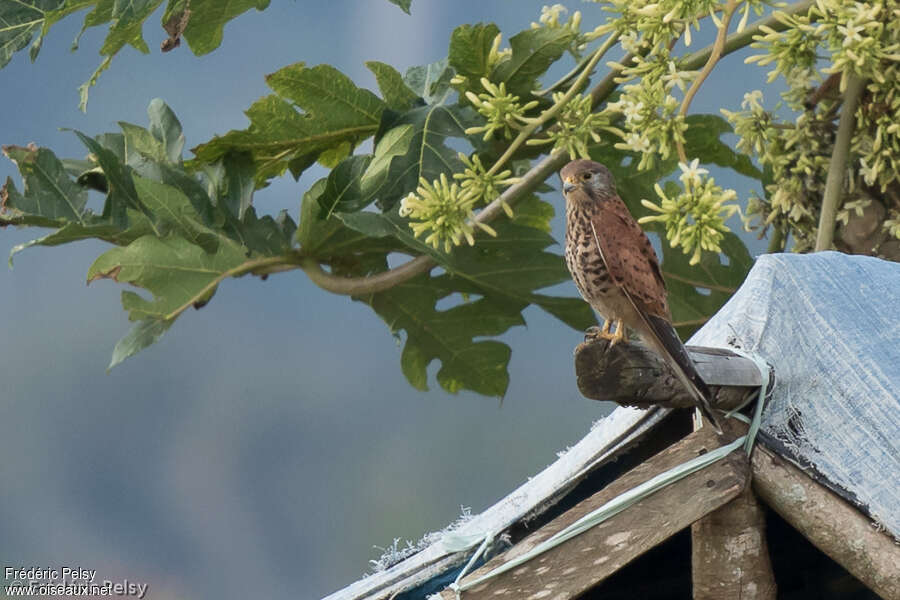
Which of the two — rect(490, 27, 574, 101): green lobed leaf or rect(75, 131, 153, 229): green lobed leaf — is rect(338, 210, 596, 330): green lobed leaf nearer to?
rect(490, 27, 574, 101): green lobed leaf

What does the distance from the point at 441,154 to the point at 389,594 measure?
829mm

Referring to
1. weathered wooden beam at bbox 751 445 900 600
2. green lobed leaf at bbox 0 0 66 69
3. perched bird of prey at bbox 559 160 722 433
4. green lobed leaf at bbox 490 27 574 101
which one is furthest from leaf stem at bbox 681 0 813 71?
green lobed leaf at bbox 0 0 66 69

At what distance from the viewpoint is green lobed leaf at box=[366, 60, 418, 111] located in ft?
6.44

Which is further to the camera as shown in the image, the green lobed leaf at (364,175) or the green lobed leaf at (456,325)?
the green lobed leaf at (456,325)

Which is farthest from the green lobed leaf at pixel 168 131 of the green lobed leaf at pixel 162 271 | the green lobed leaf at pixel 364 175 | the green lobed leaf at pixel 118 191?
the green lobed leaf at pixel 364 175

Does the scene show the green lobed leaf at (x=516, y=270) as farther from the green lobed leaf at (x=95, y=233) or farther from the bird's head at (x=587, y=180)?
the bird's head at (x=587, y=180)

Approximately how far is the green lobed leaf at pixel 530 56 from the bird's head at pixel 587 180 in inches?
31.5

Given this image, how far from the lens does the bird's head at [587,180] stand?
1093 millimetres

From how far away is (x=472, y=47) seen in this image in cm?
185

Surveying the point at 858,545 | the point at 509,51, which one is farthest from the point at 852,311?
the point at 509,51

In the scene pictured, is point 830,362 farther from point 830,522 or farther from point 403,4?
point 403,4

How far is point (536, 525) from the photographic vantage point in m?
1.23

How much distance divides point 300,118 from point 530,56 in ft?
1.44

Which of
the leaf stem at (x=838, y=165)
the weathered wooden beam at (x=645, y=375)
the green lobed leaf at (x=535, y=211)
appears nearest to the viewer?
the weathered wooden beam at (x=645, y=375)
